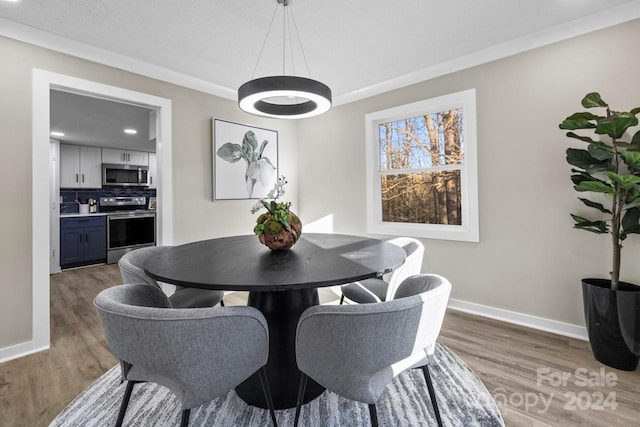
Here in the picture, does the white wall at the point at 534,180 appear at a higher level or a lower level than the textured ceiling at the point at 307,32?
lower

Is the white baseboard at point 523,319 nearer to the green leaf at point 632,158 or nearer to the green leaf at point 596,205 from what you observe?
the green leaf at point 596,205

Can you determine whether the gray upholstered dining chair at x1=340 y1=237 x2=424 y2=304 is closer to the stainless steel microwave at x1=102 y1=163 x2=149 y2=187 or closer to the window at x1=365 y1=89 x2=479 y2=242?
the window at x1=365 y1=89 x2=479 y2=242

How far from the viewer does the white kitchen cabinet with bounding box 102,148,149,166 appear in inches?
248

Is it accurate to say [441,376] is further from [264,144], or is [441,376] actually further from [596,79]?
[264,144]

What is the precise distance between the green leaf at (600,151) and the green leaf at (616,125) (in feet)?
0.27

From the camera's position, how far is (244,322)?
1.08 m

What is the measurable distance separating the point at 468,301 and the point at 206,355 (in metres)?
2.69

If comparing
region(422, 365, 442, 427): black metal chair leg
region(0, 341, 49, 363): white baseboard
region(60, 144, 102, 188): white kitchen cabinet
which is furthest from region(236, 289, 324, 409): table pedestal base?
region(60, 144, 102, 188): white kitchen cabinet

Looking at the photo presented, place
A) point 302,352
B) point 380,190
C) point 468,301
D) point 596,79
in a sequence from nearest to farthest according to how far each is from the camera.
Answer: point 302,352
point 596,79
point 468,301
point 380,190

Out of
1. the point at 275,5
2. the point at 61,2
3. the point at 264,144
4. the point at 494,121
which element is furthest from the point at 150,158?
the point at 494,121

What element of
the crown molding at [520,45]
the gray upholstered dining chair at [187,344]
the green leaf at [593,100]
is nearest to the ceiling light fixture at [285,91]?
the gray upholstered dining chair at [187,344]

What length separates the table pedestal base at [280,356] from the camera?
1.61 meters

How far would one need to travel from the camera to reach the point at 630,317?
1890 mm

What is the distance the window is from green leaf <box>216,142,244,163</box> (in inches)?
62.0
